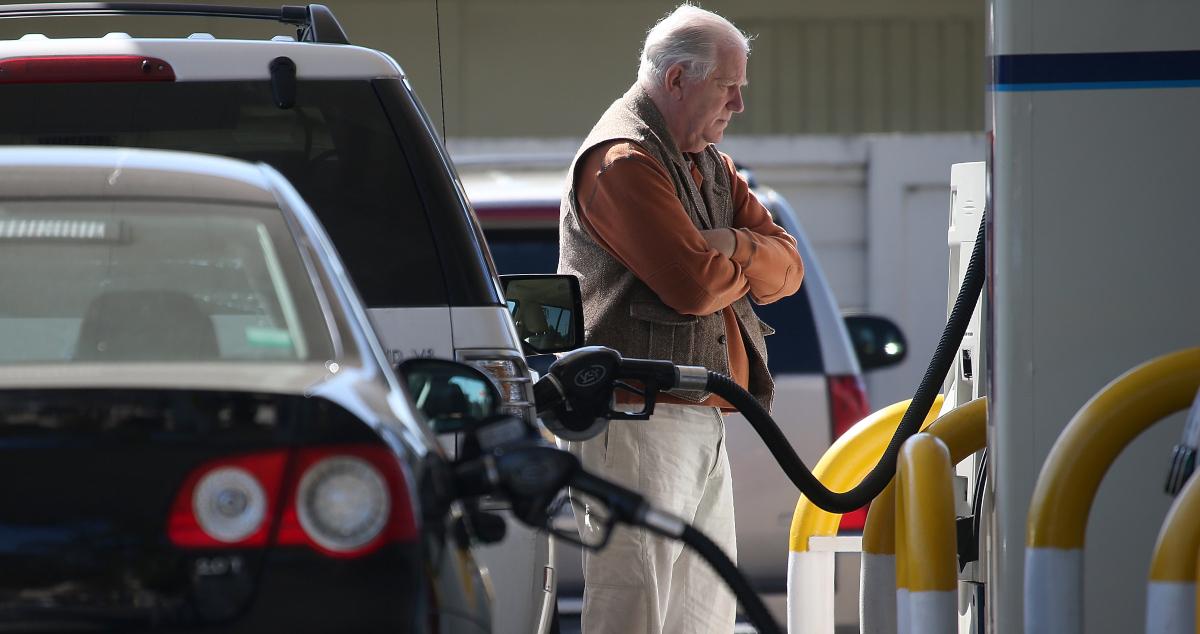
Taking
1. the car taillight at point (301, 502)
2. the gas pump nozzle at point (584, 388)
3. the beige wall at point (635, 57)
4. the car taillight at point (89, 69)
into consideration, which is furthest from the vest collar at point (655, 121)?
the beige wall at point (635, 57)

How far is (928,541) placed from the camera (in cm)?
332

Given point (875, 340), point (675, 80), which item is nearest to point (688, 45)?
point (675, 80)

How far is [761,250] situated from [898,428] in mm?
586

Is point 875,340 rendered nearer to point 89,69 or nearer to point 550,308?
point 550,308

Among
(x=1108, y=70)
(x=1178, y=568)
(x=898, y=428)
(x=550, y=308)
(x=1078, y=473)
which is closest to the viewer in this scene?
Result: (x=1178, y=568)

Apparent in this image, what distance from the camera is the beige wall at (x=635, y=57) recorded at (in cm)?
1429

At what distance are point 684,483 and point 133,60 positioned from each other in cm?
169

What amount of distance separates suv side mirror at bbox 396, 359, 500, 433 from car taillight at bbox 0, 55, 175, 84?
1.21m

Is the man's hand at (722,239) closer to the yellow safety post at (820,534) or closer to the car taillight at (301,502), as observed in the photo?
the yellow safety post at (820,534)

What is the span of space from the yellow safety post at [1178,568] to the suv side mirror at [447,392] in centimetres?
99

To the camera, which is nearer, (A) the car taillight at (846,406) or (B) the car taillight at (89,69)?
(B) the car taillight at (89,69)

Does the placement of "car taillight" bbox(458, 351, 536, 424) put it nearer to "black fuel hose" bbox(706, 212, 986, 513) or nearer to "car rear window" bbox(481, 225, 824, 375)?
"black fuel hose" bbox(706, 212, 986, 513)

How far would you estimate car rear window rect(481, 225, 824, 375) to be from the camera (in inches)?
243

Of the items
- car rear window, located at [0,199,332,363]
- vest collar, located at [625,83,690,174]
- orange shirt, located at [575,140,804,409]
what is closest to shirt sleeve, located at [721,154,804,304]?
orange shirt, located at [575,140,804,409]
